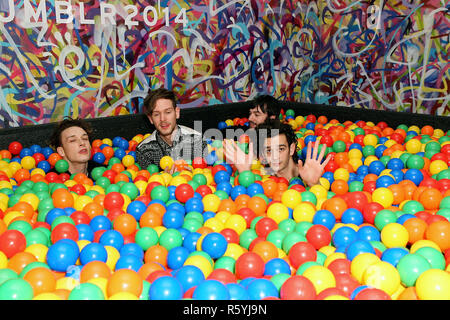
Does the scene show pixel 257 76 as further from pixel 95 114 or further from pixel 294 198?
A: pixel 294 198

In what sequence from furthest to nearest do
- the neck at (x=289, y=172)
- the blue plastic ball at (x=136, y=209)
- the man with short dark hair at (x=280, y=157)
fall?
1. the neck at (x=289, y=172)
2. the man with short dark hair at (x=280, y=157)
3. the blue plastic ball at (x=136, y=209)

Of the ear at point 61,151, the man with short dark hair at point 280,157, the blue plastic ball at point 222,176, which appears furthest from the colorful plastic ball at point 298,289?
the ear at point 61,151

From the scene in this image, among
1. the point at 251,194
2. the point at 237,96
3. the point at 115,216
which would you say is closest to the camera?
the point at 115,216

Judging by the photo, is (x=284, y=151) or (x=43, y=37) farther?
(x=43, y=37)

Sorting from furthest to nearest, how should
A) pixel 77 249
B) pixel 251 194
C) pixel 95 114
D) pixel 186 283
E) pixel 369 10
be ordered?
pixel 369 10
pixel 95 114
pixel 251 194
pixel 77 249
pixel 186 283

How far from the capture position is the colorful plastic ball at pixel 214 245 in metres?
1.56

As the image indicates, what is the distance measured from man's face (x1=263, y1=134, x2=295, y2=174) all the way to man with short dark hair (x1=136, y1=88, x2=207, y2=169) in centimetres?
72

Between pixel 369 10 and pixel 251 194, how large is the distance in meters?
2.68

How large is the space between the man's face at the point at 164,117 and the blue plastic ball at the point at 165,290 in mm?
1957

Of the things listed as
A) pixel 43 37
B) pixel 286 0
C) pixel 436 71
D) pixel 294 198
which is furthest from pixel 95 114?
pixel 436 71

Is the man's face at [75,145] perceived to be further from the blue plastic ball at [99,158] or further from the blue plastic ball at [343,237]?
the blue plastic ball at [343,237]

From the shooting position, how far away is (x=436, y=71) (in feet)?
12.1
